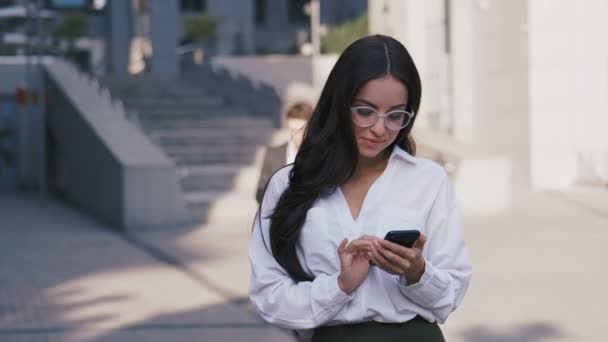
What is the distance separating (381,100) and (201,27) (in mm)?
46889

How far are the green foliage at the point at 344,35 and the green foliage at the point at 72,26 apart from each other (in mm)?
13679

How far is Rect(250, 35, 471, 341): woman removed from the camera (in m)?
2.42

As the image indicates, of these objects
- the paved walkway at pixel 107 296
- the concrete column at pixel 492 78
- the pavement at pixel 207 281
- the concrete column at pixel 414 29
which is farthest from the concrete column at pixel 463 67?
the paved walkway at pixel 107 296

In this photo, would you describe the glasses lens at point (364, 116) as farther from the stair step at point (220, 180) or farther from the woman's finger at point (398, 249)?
the stair step at point (220, 180)

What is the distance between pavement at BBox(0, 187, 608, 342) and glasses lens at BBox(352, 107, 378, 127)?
4.78m

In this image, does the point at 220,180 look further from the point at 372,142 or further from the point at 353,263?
the point at 353,263

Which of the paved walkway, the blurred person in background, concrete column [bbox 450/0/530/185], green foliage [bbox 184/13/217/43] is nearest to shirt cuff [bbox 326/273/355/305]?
the blurred person in background

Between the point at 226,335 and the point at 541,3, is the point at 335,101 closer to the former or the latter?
the point at 226,335

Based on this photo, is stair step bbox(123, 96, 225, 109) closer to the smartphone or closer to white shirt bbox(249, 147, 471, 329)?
white shirt bbox(249, 147, 471, 329)

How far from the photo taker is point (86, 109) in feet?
55.6

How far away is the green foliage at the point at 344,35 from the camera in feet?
93.0

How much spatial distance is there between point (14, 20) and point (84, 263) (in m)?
22.1

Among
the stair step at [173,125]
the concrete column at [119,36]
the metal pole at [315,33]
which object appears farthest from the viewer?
the concrete column at [119,36]

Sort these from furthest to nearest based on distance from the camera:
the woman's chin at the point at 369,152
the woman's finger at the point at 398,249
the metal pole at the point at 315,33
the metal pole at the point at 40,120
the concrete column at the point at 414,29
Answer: the metal pole at the point at 315,33, the concrete column at the point at 414,29, the metal pole at the point at 40,120, the woman's chin at the point at 369,152, the woman's finger at the point at 398,249
